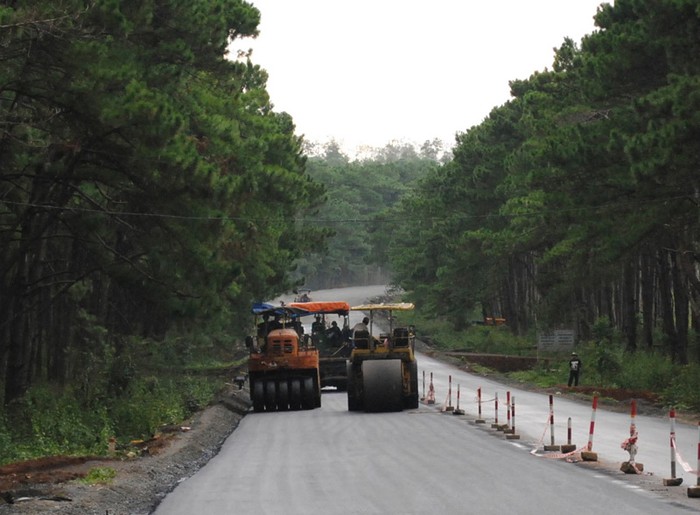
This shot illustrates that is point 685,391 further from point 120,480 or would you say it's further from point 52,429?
point 120,480

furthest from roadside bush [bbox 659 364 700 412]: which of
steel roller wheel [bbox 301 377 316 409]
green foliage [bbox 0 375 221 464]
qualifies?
green foliage [bbox 0 375 221 464]

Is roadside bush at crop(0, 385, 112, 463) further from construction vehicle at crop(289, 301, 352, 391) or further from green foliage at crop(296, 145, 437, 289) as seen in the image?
green foliage at crop(296, 145, 437, 289)

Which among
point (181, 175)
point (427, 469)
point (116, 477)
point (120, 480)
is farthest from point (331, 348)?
point (120, 480)

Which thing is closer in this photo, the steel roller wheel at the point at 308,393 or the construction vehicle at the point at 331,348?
the steel roller wheel at the point at 308,393

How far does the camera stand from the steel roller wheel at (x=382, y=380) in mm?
34688

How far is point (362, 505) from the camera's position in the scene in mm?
15812

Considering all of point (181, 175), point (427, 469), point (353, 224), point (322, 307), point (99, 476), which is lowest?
point (427, 469)

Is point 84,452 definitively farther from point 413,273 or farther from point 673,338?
point 413,273

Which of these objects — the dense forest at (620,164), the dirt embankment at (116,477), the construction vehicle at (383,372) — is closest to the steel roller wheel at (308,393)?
the construction vehicle at (383,372)

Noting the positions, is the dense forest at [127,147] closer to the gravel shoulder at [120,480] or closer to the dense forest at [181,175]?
the dense forest at [181,175]

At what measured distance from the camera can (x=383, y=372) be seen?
114ft

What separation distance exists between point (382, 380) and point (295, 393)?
4762 mm

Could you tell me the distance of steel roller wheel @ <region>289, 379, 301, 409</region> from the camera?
3856 cm

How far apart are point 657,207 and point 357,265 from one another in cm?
13561
